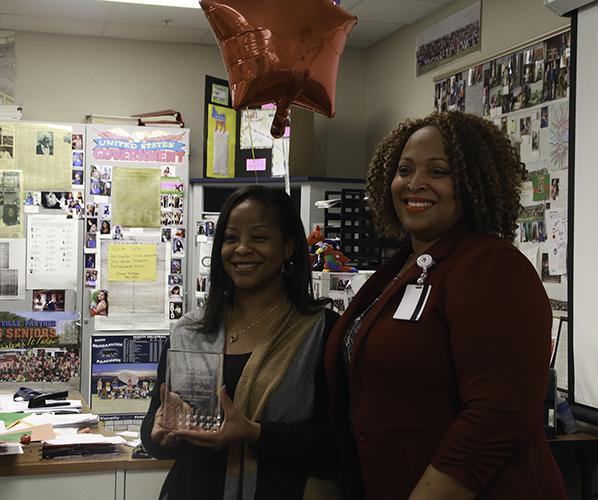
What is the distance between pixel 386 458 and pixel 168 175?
3.76 metres

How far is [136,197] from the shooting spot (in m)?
4.98

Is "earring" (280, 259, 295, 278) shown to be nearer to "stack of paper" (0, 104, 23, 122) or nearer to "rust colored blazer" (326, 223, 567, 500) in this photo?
"rust colored blazer" (326, 223, 567, 500)

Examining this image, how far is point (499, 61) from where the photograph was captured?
12.9ft

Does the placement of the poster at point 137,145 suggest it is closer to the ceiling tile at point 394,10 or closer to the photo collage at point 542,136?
the ceiling tile at point 394,10

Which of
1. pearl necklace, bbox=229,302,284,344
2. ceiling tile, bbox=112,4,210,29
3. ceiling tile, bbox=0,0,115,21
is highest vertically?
ceiling tile, bbox=0,0,115,21

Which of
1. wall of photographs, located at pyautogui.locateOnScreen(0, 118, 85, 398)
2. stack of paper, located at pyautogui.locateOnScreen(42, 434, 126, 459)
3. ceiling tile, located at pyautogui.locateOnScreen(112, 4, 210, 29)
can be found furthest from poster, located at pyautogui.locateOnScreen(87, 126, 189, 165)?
stack of paper, located at pyautogui.locateOnScreen(42, 434, 126, 459)

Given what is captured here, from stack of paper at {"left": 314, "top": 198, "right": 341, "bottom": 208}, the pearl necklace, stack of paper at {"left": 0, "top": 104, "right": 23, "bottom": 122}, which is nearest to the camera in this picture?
the pearl necklace

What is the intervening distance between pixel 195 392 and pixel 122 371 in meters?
3.41

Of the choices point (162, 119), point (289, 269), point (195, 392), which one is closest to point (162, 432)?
point (195, 392)

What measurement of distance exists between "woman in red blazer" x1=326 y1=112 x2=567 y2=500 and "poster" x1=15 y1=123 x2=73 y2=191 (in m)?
3.54

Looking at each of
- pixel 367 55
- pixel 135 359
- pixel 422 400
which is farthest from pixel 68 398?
pixel 367 55

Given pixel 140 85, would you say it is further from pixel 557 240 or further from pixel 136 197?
pixel 557 240

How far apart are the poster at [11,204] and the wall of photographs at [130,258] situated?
37cm

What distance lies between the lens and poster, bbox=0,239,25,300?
4762 millimetres
